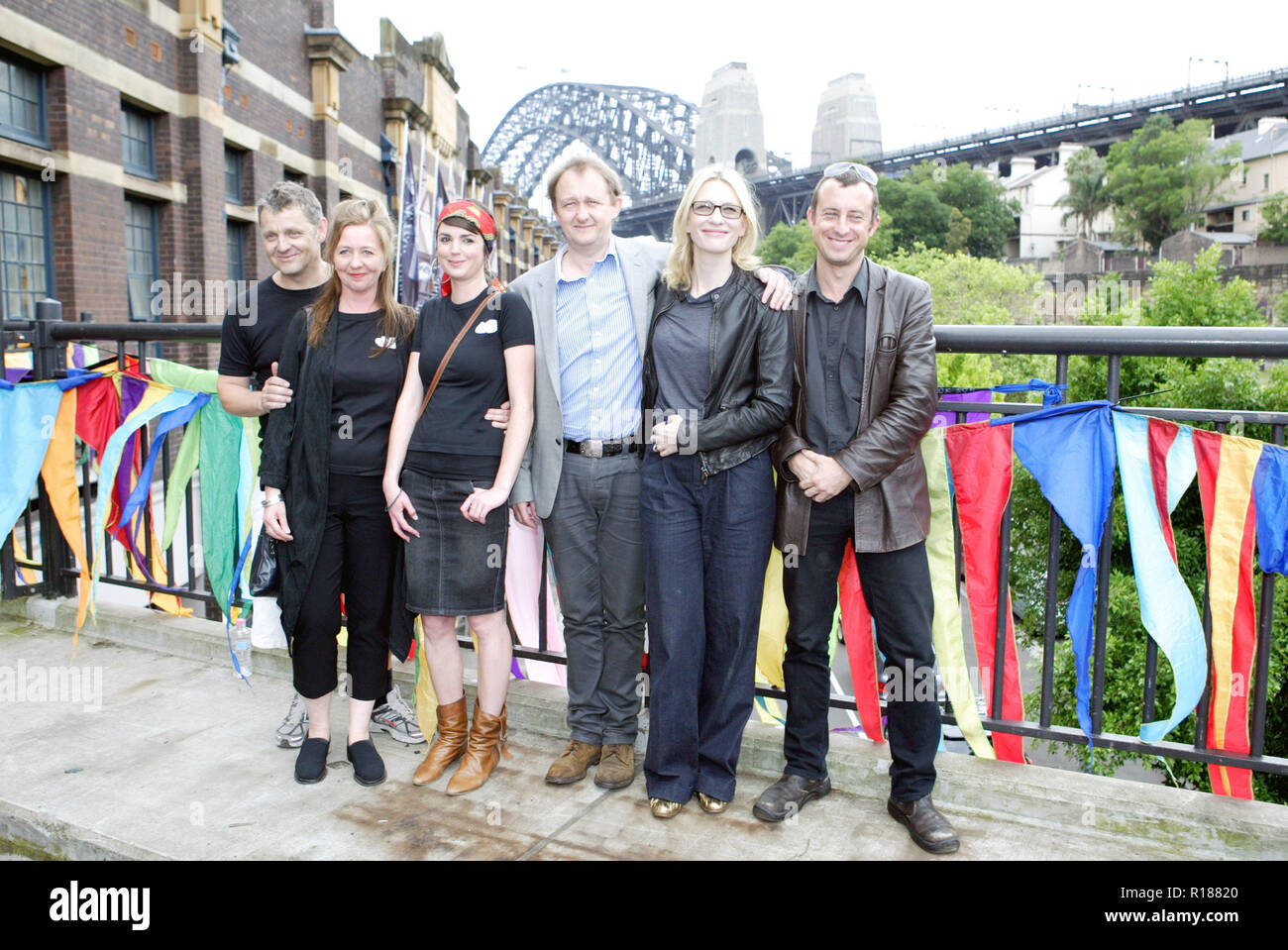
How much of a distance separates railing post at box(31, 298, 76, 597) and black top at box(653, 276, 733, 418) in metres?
A: 3.57

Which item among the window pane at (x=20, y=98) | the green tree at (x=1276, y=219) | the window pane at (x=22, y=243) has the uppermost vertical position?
the green tree at (x=1276, y=219)

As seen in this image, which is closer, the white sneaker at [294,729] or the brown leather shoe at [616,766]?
the brown leather shoe at [616,766]

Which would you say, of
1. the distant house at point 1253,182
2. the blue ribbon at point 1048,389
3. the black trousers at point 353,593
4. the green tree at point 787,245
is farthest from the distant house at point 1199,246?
the black trousers at point 353,593

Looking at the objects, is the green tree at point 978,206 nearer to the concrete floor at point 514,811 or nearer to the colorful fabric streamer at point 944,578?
the colorful fabric streamer at point 944,578

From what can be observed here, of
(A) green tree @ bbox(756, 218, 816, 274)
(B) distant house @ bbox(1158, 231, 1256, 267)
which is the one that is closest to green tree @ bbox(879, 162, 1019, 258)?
(A) green tree @ bbox(756, 218, 816, 274)

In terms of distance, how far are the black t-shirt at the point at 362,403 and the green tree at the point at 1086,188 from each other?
7690 centimetres

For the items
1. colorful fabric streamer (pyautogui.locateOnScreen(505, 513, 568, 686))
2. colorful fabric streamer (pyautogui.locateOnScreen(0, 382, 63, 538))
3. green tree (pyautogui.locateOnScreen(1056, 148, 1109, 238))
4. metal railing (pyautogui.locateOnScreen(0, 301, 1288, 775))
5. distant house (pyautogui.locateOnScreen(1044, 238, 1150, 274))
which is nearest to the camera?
metal railing (pyautogui.locateOnScreen(0, 301, 1288, 775))

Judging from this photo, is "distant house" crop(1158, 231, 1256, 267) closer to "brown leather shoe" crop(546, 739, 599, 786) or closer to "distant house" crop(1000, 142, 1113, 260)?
"distant house" crop(1000, 142, 1113, 260)

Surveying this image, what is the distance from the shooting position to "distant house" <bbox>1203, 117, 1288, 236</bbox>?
6806 cm

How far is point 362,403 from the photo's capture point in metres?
3.23

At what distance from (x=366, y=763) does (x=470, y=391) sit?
4.32 ft

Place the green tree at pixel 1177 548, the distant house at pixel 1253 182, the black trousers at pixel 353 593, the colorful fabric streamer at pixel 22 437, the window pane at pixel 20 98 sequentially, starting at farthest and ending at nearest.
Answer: the distant house at pixel 1253 182, the window pane at pixel 20 98, the green tree at pixel 1177 548, the colorful fabric streamer at pixel 22 437, the black trousers at pixel 353 593

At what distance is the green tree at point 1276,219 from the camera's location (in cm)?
5666

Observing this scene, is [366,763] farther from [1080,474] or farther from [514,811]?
[1080,474]
